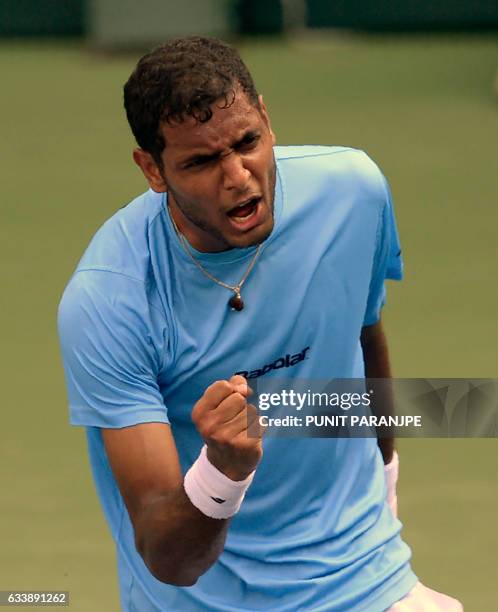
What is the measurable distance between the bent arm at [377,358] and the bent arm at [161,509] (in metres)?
0.81

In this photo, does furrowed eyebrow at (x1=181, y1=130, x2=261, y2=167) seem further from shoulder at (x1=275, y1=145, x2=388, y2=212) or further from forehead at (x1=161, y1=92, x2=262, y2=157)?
shoulder at (x1=275, y1=145, x2=388, y2=212)

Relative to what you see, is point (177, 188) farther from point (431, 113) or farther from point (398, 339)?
point (431, 113)

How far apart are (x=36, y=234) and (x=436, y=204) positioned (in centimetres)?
220

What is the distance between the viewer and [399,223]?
27.0ft

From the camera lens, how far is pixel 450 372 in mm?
6379

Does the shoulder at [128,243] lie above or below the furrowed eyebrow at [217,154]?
below

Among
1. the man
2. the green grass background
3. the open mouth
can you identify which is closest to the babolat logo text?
the man

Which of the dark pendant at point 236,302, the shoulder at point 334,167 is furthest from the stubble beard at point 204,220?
the shoulder at point 334,167

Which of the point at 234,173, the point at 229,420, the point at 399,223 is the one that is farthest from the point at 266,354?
the point at 399,223

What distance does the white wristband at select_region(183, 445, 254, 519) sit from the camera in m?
2.95

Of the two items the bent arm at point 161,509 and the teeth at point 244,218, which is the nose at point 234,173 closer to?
the teeth at point 244,218

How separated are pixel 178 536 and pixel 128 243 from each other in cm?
70

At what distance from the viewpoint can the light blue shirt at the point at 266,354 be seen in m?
3.27

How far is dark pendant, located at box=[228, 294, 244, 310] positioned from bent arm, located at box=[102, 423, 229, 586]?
329 millimetres
